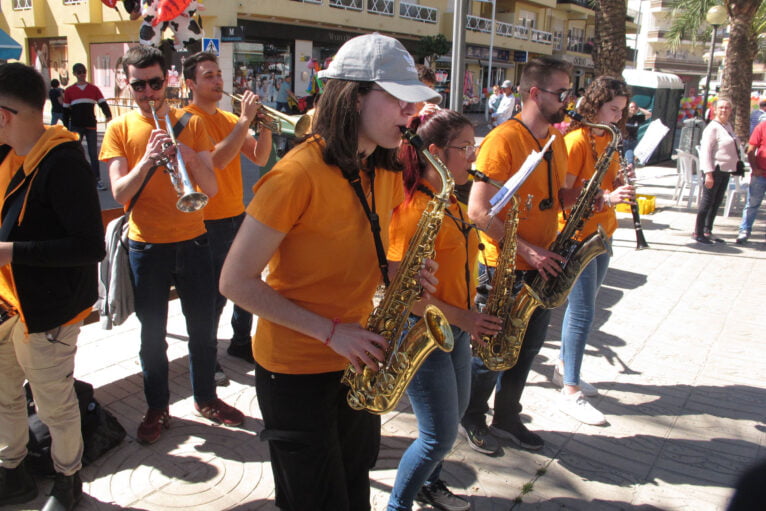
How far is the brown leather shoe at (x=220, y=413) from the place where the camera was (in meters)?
3.42

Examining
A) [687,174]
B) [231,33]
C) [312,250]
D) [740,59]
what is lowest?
[687,174]

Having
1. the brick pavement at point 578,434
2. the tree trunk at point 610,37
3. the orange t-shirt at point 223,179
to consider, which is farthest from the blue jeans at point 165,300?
the tree trunk at point 610,37

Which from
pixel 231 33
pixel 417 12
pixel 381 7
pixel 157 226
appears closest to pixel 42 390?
Answer: pixel 157 226

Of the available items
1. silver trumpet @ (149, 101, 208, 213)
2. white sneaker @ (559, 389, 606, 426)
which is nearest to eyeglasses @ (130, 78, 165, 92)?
silver trumpet @ (149, 101, 208, 213)

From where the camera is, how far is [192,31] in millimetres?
5574

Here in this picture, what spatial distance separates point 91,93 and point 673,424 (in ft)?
37.0

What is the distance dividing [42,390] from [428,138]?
2047 mm

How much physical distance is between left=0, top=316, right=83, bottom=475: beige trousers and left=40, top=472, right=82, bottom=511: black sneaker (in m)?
0.05

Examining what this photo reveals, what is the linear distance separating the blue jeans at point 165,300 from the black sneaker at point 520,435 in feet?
5.92

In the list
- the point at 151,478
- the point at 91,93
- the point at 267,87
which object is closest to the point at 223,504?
the point at 151,478

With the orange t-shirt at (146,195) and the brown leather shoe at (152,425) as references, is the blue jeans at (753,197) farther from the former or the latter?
the brown leather shoe at (152,425)

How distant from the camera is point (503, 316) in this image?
118 inches

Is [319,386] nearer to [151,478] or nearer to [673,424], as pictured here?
[151,478]

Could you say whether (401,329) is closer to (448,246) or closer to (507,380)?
(448,246)
